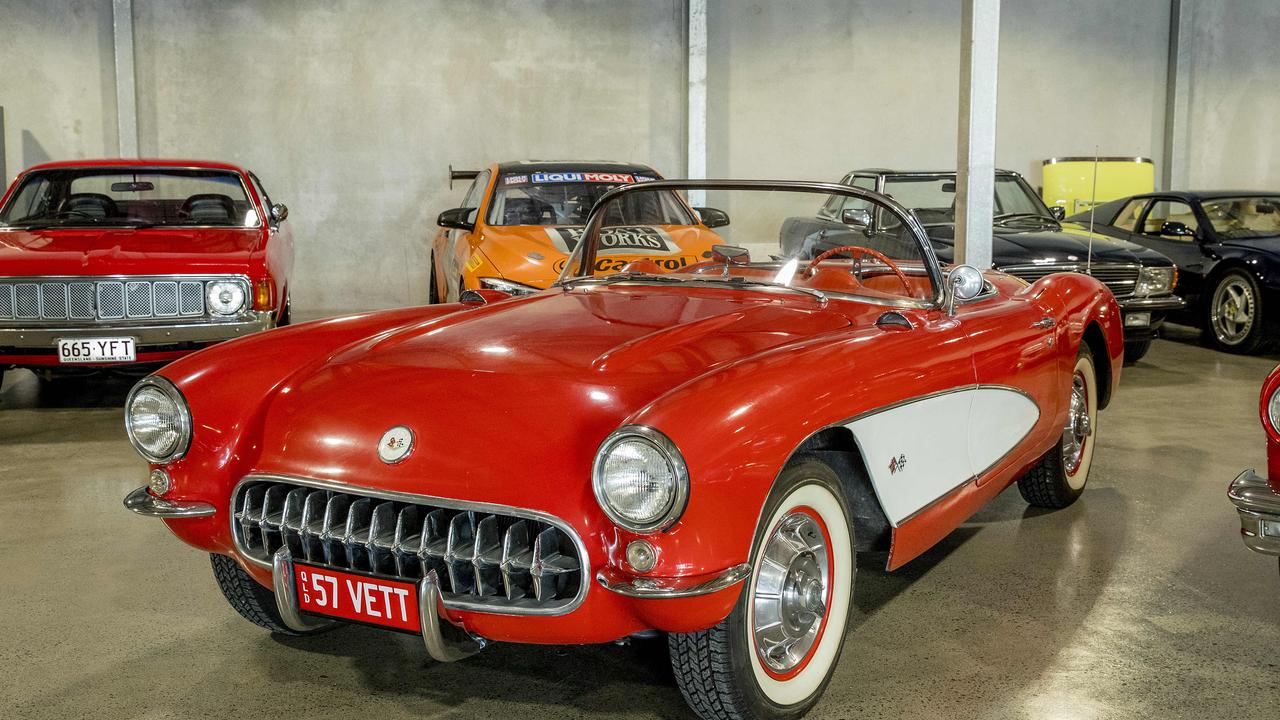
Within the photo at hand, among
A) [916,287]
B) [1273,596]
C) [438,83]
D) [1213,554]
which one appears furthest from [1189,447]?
[438,83]

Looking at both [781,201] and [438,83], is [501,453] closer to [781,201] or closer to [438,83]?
[781,201]

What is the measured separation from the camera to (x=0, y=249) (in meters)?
6.05

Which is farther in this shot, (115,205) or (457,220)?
(457,220)

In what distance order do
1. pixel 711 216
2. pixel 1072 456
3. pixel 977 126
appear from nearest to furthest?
pixel 1072 456
pixel 711 216
pixel 977 126

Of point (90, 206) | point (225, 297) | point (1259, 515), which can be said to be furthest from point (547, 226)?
point (1259, 515)

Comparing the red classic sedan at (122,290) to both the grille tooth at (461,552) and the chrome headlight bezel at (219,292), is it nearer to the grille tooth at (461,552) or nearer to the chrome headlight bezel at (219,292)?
the chrome headlight bezel at (219,292)

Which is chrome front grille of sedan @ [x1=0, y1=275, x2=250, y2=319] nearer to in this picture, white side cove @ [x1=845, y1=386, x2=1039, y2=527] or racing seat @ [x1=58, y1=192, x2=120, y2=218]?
racing seat @ [x1=58, y1=192, x2=120, y2=218]

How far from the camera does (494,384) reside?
2.54 metres

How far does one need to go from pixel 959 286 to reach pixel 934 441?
63cm

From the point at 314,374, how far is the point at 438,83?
9.47m

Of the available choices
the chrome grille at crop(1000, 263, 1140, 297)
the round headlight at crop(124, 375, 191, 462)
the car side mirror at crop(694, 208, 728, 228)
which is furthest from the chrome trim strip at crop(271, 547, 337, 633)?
the chrome grille at crop(1000, 263, 1140, 297)

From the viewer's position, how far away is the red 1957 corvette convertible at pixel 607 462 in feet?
7.20

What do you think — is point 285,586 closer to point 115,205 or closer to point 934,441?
point 934,441

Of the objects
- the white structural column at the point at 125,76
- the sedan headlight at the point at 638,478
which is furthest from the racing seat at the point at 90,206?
the sedan headlight at the point at 638,478
